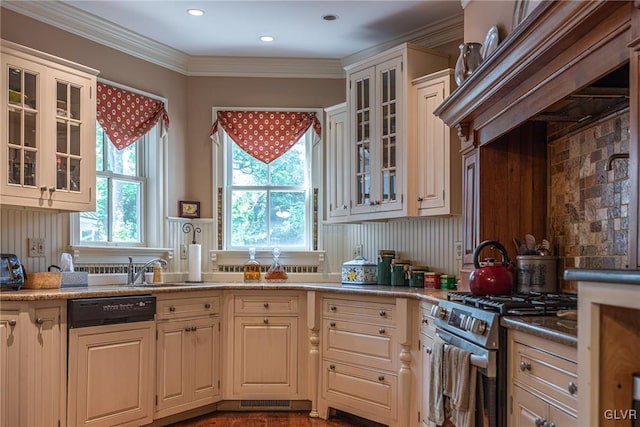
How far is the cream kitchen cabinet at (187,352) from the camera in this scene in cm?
354

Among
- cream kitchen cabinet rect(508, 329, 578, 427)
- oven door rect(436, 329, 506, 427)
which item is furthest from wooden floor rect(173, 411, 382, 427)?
cream kitchen cabinet rect(508, 329, 578, 427)

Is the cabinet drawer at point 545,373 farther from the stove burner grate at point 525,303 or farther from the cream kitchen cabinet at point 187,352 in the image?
the cream kitchen cabinet at point 187,352

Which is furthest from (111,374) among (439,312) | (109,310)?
(439,312)

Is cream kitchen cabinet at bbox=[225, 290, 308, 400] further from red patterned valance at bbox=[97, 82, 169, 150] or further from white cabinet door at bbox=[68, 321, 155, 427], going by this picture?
red patterned valance at bbox=[97, 82, 169, 150]

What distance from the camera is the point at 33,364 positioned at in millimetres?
2871

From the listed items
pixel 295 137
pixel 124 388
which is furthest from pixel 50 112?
pixel 295 137

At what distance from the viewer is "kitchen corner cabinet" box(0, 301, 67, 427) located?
2814mm

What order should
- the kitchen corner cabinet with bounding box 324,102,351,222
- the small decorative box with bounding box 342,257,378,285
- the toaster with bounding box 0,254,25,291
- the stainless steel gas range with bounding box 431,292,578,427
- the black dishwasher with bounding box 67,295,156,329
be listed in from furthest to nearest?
the kitchen corner cabinet with bounding box 324,102,351,222 → the small decorative box with bounding box 342,257,378,285 → the toaster with bounding box 0,254,25,291 → the black dishwasher with bounding box 67,295,156,329 → the stainless steel gas range with bounding box 431,292,578,427

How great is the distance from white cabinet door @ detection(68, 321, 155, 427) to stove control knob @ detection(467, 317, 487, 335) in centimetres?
201

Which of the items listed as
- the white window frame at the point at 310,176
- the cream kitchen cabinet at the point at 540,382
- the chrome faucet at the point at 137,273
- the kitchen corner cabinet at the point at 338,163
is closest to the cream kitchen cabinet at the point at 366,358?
the kitchen corner cabinet at the point at 338,163

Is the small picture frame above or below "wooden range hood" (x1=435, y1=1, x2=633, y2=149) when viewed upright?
below

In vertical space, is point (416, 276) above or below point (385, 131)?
below

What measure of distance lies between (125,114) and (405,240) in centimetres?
224

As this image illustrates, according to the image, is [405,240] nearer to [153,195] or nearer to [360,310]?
[360,310]
